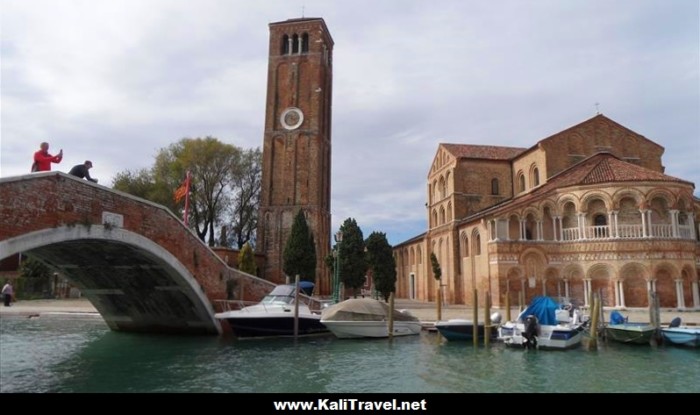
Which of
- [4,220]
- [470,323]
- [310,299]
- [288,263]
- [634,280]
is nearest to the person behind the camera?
[4,220]

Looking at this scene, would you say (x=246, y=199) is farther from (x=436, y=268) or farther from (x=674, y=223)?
(x=674, y=223)

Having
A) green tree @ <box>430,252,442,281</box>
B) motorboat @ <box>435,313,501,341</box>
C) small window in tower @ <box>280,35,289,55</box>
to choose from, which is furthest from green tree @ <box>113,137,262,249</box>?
motorboat @ <box>435,313,501,341</box>

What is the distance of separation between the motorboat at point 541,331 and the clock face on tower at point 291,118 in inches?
957

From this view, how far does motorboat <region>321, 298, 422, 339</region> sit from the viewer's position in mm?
17922

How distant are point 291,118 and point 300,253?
10.8 metres

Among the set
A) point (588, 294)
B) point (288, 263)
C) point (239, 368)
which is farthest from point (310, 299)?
point (588, 294)

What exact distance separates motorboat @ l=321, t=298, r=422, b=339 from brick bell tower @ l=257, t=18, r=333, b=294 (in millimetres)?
16678

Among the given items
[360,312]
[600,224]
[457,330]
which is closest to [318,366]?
[360,312]

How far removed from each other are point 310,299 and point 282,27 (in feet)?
85.0

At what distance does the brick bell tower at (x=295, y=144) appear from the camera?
3603 centimetres
